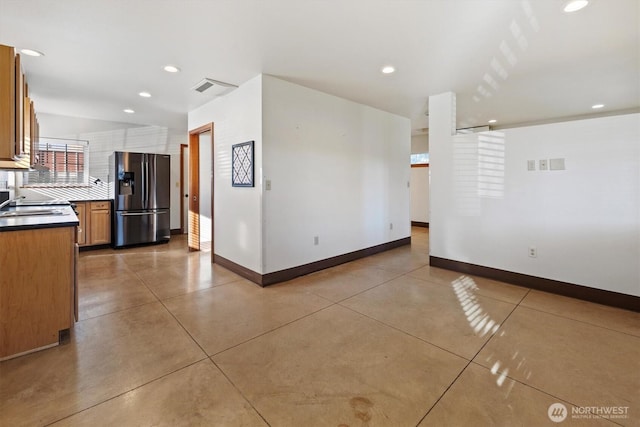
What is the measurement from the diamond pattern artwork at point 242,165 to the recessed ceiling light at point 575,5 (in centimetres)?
310

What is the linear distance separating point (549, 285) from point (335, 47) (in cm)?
351

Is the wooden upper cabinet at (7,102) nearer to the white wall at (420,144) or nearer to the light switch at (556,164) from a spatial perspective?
the light switch at (556,164)

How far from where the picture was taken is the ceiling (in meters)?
2.19

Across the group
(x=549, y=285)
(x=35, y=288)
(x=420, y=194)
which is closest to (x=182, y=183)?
(x=35, y=288)

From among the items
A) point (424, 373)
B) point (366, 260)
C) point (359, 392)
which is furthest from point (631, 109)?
point (359, 392)

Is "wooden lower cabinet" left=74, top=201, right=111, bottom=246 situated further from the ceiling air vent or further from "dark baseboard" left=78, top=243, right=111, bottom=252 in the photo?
the ceiling air vent

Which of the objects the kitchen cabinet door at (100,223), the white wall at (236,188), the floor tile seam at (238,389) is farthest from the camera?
the kitchen cabinet door at (100,223)

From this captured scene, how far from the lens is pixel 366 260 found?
467 cm

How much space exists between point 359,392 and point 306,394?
309mm

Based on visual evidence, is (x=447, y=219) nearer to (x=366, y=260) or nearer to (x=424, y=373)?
(x=366, y=260)

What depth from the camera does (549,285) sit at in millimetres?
3334

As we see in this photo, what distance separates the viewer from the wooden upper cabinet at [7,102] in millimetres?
2076

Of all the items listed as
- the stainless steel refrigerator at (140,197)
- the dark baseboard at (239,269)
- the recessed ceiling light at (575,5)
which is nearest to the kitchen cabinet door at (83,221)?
the stainless steel refrigerator at (140,197)

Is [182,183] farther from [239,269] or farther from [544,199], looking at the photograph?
[544,199]
